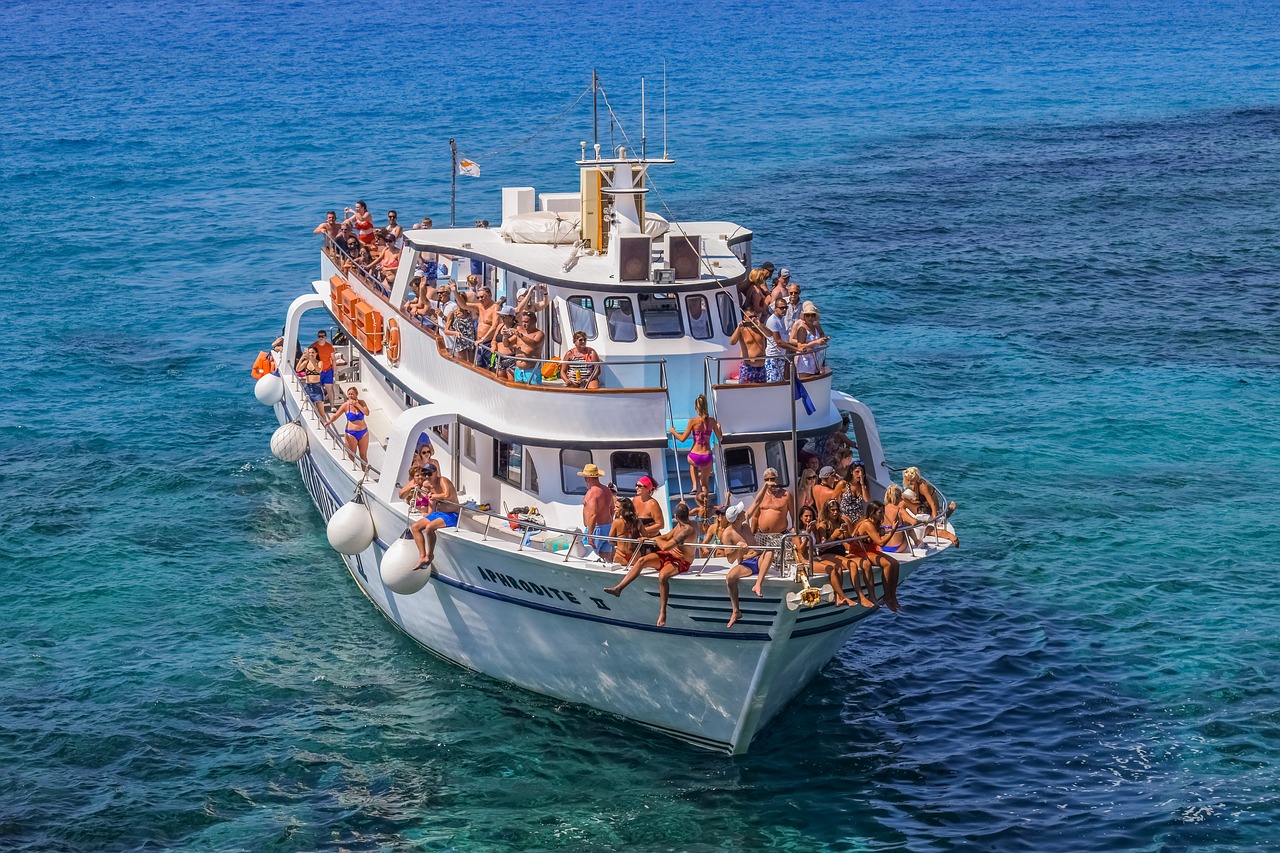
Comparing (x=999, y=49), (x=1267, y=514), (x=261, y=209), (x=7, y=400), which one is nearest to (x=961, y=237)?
(x=1267, y=514)

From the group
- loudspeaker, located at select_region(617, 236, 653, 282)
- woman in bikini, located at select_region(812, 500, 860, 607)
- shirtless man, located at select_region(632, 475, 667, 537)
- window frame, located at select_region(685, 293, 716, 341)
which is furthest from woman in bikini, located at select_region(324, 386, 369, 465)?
A: woman in bikini, located at select_region(812, 500, 860, 607)

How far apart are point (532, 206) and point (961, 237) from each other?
98.9ft

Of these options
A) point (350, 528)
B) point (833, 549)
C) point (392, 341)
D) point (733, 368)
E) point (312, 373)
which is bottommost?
point (350, 528)

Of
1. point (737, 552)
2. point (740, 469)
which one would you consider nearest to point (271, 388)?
point (740, 469)

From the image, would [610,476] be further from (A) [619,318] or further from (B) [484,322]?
(B) [484,322]

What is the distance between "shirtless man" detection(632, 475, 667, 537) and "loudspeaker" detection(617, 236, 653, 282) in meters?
3.36

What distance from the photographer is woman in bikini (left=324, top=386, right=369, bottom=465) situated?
87.4ft

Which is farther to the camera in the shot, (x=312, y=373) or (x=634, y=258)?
(x=312, y=373)

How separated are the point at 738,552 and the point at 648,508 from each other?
1.70 m

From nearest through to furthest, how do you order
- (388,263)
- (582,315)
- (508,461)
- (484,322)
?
1. (582,315)
2. (508,461)
3. (484,322)
4. (388,263)

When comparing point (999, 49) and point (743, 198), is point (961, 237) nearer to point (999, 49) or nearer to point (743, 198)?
point (743, 198)

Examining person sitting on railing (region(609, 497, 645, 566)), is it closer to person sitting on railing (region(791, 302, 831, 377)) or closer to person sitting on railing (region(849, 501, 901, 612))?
person sitting on railing (region(849, 501, 901, 612))

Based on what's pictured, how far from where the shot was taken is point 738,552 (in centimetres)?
2000

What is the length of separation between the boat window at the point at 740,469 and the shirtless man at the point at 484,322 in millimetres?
4150
